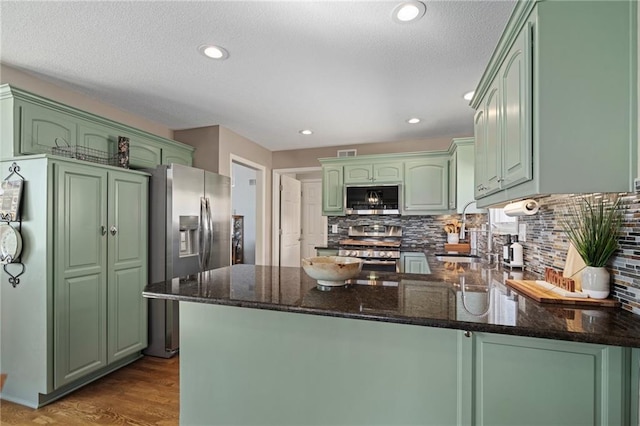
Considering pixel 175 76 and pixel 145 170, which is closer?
pixel 175 76

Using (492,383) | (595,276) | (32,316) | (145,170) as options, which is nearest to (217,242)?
(145,170)

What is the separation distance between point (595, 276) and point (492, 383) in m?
0.67

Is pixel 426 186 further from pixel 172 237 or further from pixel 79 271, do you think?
pixel 79 271

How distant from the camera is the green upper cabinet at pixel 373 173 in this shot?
4141 mm

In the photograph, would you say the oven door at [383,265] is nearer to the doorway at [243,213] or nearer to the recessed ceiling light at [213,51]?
the doorway at [243,213]

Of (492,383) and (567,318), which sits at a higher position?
(567,318)

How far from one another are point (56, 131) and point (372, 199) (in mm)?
3335

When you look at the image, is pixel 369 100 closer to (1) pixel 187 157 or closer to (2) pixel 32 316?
(1) pixel 187 157

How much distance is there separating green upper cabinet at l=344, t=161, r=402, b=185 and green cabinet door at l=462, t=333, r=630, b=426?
10.4 feet

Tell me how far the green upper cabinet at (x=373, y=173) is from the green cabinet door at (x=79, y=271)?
285 cm

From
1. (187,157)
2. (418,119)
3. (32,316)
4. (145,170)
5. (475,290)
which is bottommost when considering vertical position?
(32,316)

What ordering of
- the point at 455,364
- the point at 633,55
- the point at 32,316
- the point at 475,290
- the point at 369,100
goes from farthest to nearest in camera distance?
1. the point at 369,100
2. the point at 32,316
3. the point at 475,290
4. the point at 455,364
5. the point at 633,55

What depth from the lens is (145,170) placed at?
9.73ft

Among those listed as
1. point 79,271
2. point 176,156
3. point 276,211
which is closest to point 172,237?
point 79,271
